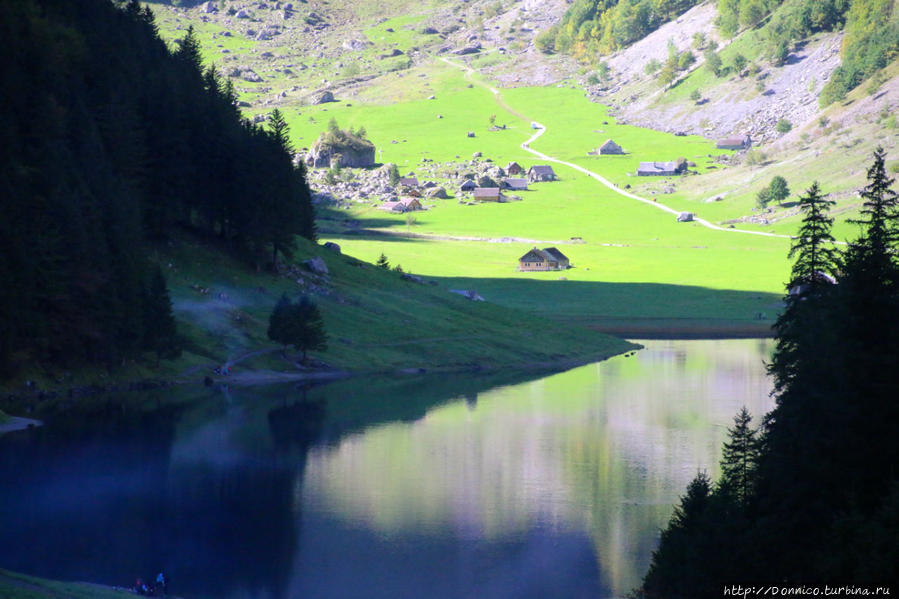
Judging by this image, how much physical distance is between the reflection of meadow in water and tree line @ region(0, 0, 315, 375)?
22089 millimetres

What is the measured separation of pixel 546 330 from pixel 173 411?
49.9 m

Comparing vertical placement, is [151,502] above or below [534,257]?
below

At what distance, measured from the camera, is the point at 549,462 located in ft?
196

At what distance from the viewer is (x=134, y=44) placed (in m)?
107

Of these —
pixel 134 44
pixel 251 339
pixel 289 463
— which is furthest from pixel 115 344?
pixel 134 44

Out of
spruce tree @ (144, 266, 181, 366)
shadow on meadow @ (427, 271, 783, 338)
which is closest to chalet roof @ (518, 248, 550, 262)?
shadow on meadow @ (427, 271, 783, 338)

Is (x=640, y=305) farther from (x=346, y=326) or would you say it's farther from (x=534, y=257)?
(x=346, y=326)

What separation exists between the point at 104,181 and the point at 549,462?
42.8 metres

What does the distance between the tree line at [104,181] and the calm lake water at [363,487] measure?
7.47 meters

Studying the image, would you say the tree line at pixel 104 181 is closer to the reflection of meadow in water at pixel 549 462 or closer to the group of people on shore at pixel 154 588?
the reflection of meadow in water at pixel 549 462

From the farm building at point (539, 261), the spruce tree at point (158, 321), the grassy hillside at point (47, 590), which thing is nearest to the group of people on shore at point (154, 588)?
the grassy hillside at point (47, 590)

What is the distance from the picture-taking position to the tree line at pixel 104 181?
68062mm

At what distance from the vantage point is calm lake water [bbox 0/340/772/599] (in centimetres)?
3947

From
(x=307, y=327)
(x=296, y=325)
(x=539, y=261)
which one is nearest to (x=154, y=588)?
(x=296, y=325)
